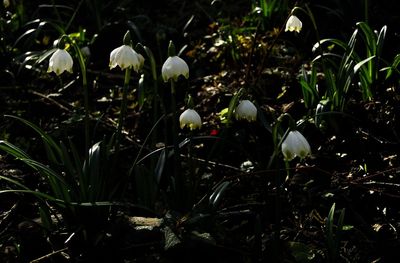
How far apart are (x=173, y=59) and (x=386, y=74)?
4.68ft

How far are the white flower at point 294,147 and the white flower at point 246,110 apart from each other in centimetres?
29

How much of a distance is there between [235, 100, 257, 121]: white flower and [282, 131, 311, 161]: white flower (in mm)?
287

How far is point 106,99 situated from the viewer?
3.70 meters

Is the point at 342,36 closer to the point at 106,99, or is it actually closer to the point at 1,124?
the point at 106,99

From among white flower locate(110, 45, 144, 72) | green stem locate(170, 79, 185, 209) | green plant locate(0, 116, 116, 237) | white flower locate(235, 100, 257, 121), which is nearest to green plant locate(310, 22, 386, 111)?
white flower locate(235, 100, 257, 121)

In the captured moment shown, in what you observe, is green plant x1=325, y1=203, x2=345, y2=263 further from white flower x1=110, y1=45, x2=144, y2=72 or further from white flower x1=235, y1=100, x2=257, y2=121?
white flower x1=110, y1=45, x2=144, y2=72

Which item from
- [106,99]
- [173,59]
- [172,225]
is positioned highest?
[173,59]

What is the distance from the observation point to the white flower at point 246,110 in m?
2.28

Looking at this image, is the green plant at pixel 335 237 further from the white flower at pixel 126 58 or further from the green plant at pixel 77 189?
the white flower at pixel 126 58

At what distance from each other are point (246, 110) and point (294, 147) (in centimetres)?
35

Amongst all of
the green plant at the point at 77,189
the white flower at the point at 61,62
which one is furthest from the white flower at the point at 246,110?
the white flower at the point at 61,62

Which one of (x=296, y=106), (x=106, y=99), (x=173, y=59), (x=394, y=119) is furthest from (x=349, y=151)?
(x=106, y=99)

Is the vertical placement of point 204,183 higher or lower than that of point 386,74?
lower

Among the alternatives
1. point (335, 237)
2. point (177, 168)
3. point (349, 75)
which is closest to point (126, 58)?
point (177, 168)
